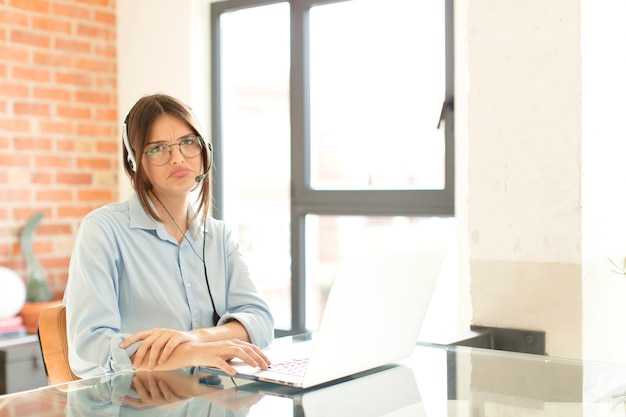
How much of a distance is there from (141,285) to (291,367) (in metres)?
0.66

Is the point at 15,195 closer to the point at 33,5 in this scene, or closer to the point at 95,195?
the point at 95,195

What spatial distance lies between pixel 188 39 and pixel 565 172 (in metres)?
1.98

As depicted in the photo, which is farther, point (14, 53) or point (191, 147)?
point (14, 53)

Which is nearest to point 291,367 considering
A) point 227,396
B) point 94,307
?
point 227,396

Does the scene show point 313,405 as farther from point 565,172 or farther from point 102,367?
point 565,172

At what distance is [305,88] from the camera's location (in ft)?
11.6

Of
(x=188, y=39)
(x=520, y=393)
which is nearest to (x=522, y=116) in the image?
(x=520, y=393)

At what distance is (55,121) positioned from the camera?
3717 mm

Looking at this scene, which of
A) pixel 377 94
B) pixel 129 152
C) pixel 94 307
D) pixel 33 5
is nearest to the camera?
pixel 94 307

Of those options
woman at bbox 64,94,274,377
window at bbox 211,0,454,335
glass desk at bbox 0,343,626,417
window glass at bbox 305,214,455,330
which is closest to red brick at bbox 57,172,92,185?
window at bbox 211,0,454,335

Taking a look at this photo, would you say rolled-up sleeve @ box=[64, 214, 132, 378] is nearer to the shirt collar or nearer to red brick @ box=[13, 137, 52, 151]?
the shirt collar

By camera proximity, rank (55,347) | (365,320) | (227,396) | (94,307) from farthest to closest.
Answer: (55,347) → (94,307) → (365,320) → (227,396)

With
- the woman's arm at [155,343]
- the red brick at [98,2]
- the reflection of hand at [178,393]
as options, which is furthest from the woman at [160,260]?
the red brick at [98,2]

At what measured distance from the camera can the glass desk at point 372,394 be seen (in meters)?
1.33
